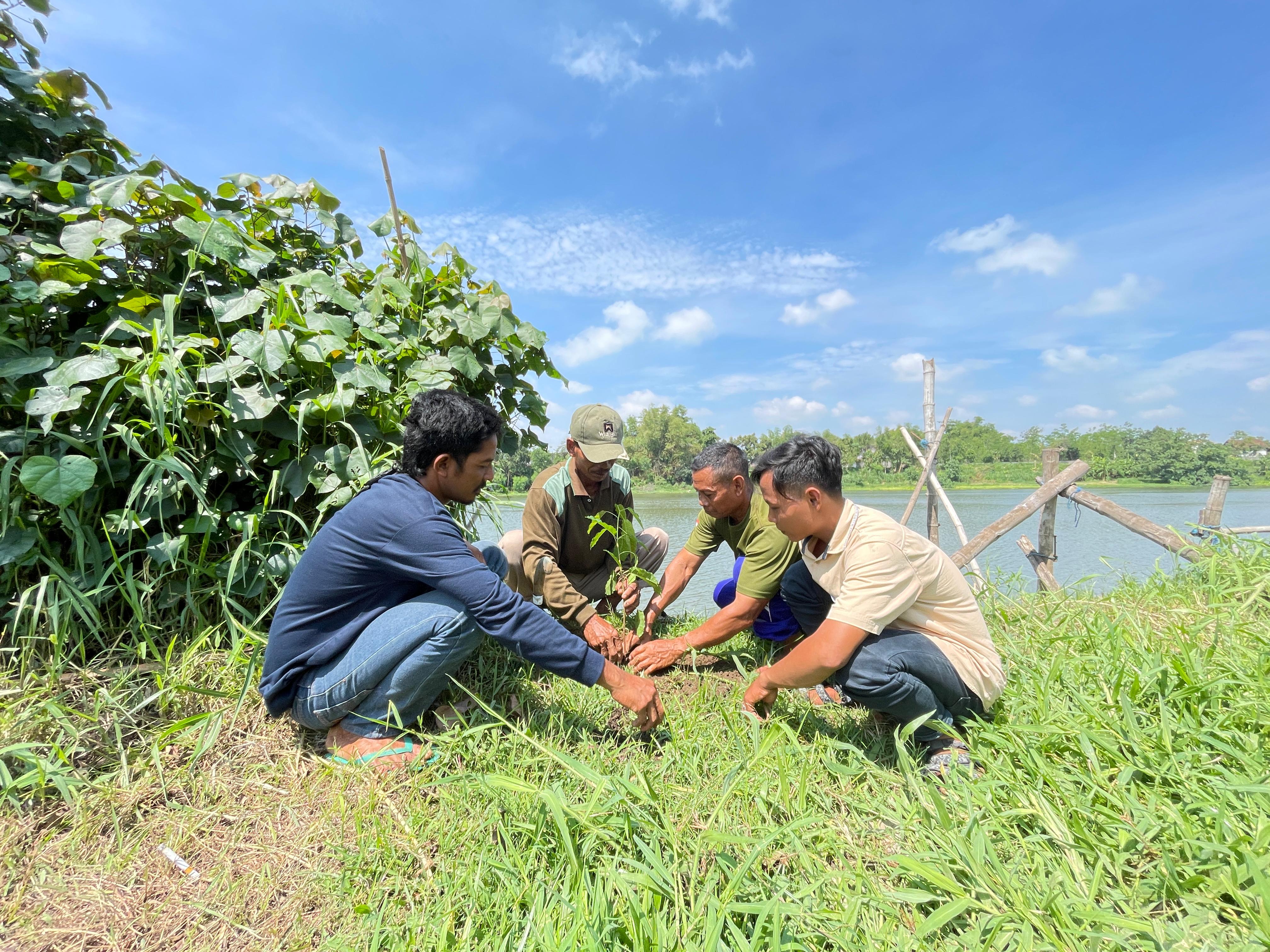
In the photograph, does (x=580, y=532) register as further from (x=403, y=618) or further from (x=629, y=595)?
(x=403, y=618)

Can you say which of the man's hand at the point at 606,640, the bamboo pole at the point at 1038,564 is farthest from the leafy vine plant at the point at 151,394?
the bamboo pole at the point at 1038,564

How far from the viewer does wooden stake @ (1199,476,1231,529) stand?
5.80 m

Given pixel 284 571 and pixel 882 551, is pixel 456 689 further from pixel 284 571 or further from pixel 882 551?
pixel 882 551

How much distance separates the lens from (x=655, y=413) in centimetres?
4225

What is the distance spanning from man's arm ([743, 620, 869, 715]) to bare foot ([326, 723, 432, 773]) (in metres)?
1.14

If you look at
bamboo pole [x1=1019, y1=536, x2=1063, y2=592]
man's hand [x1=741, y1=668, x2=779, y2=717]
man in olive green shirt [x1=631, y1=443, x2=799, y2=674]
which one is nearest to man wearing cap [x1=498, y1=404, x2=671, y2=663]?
man in olive green shirt [x1=631, y1=443, x2=799, y2=674]

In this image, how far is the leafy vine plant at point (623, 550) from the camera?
2750 millimetres

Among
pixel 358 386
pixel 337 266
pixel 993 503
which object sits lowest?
pixel 993 503

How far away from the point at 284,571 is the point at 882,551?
87.1 inches

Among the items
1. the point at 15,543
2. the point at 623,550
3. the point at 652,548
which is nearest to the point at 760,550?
the point at 623,550

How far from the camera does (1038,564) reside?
6590 mm

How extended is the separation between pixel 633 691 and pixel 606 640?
2.92 feet

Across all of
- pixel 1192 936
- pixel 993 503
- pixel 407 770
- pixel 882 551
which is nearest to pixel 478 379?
pixel 407 770

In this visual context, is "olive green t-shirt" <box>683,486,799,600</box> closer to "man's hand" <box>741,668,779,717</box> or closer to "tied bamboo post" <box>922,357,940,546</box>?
"man's hand" <box>741,668,779,717</box>
